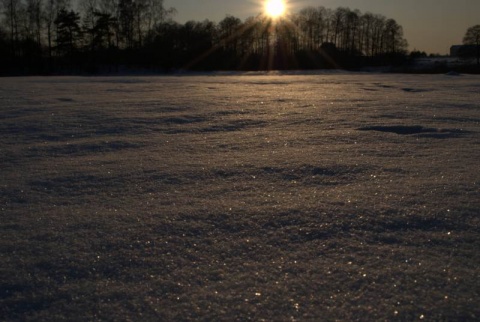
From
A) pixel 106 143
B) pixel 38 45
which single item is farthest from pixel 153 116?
pixel 38 45

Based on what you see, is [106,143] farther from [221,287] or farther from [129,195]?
[221,287]

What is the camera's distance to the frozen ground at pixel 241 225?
0.95m

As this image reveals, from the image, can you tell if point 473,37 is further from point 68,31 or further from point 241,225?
point 241,225

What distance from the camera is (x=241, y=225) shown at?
1344 mm

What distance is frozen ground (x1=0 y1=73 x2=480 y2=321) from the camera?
0.95 metres

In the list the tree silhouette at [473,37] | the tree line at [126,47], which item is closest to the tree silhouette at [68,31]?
the tree line at [126,47]

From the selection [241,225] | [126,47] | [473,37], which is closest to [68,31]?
[126,47]

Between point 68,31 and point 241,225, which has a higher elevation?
point 68,31

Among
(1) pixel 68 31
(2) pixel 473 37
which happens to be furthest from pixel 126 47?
(2) pixel 473 37

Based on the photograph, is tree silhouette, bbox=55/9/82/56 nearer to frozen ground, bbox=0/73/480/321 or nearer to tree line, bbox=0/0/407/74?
tree line, bbox=0/0/407/74

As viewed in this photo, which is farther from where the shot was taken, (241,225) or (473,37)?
(473,37)

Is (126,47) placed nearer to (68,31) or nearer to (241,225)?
(68,31)

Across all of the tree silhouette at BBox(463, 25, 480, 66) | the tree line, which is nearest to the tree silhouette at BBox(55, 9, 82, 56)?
the tree line

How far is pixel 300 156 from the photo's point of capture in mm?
2139
